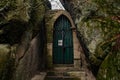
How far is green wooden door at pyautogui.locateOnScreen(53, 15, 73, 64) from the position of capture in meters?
12.8

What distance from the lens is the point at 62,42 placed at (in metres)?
12.9

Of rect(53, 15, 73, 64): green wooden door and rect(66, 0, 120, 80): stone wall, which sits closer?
rect(66, 0, 120, 80): stone wall

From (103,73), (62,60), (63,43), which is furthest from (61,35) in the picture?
(103,73)

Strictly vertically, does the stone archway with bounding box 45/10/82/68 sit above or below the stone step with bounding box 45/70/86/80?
above

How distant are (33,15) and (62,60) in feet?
13.2

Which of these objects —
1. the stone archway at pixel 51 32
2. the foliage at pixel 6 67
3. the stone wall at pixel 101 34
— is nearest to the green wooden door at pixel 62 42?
the stone archway at pixel 51 32

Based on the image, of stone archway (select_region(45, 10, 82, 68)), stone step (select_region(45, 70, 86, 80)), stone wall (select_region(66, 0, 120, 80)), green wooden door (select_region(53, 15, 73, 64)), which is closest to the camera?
stone wall (select_region(66, 0, 120, 80))

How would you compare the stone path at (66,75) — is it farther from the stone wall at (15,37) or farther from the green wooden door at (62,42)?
the stone wall at (15,37)

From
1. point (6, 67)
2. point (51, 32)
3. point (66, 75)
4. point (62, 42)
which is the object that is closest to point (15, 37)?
point (6, 67)

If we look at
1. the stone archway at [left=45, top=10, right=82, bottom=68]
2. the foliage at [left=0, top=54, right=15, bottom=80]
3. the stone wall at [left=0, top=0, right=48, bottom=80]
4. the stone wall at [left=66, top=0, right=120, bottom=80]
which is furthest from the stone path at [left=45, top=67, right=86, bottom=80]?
the foliage at [left=0, top=54, right=15, bottom=80]

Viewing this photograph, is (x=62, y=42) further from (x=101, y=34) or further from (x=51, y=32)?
(x=101, y=34)

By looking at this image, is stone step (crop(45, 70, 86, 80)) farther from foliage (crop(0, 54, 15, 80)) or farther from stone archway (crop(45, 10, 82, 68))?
foliage (crop(0, 54, 15, 80))

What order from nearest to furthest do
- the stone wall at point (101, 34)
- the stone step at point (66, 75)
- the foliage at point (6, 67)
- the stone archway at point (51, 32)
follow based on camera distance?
the stone wall at point (101, 34) → the foliage at point (6, 67) → the stone step at point (66, 75) → the stone archway at point (51, 32)

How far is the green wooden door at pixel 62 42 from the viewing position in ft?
42.0
